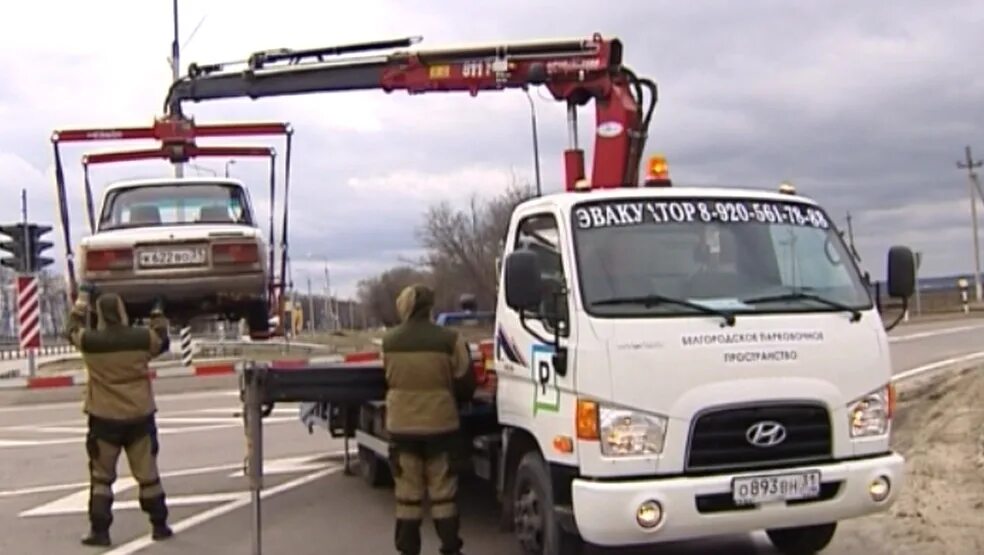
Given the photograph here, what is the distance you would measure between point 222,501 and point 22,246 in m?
13.5

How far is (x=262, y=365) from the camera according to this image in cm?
823

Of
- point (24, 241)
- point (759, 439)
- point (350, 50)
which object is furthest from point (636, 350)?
point (24, 241)

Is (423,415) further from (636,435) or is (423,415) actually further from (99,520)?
(99,520)

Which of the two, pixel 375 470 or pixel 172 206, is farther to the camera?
pixel 172 206

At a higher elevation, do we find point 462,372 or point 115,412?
point 462,372

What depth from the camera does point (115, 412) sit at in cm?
866

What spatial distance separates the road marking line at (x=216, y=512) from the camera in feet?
28.0

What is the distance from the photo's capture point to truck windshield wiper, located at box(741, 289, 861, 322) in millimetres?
6551

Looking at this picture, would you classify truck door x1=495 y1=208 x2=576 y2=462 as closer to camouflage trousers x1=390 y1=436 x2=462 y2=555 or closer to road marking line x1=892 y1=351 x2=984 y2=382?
camouflage trousers x1=390 y1=436 x2=462 y2=555

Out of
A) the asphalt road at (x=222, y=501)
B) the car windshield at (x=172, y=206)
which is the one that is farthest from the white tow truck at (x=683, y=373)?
the car windshield at (x=172, y=206)

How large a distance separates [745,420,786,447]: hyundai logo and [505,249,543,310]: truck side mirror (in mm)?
1381

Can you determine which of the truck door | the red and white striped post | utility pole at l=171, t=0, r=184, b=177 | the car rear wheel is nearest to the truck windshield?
the truck door

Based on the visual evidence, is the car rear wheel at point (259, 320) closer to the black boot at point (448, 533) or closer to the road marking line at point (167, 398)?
the black boot at point (448, 533)

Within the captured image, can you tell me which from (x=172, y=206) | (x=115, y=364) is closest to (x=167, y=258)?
(x=172, y=206)
